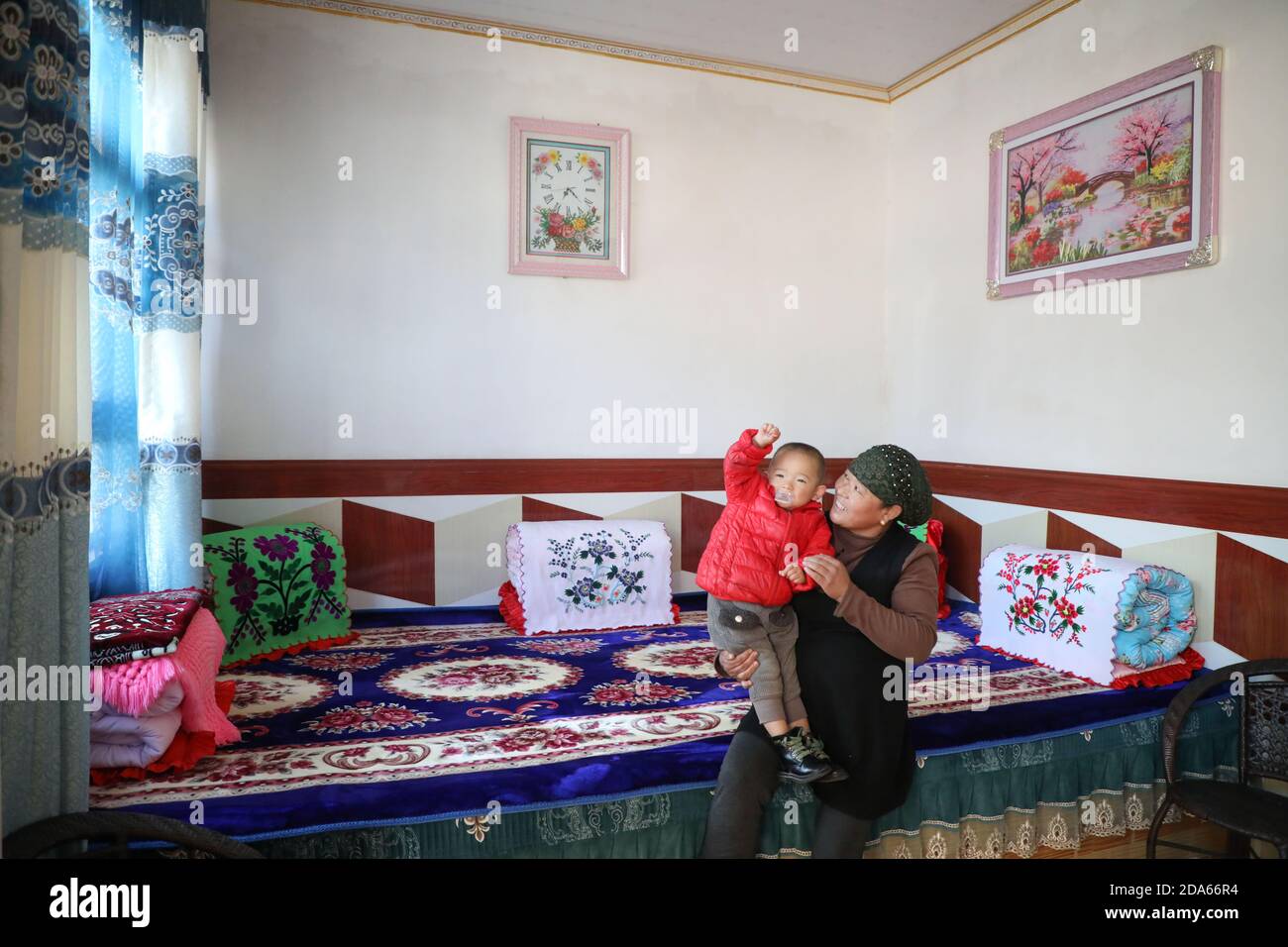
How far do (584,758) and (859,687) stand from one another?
28.4 inches

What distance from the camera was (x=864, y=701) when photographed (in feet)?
6.57

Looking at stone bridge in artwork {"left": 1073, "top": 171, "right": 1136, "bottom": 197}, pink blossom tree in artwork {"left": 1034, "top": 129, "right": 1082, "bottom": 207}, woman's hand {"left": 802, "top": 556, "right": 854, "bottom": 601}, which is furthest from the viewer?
pink blossom tree in artwork {"left": 1034, "top": 129, "right": 1082, "bottom": 207}

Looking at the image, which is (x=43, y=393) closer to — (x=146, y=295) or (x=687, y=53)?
(x=146, y=295)

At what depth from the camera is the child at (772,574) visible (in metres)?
2.04

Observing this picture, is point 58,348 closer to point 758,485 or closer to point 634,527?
point 758,485

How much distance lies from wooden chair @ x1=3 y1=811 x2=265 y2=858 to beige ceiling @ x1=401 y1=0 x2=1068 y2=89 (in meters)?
3.24

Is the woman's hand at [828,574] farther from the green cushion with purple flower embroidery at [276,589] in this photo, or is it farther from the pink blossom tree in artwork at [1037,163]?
the pink blossom tree in artwork at [1037,163]

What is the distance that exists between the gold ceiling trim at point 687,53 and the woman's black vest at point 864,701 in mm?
2715

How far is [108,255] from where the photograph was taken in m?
2.33

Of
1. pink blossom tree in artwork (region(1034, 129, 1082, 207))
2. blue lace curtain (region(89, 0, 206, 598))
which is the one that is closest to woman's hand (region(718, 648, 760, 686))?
blue lace curtain (region(89, 0, 206, 598))

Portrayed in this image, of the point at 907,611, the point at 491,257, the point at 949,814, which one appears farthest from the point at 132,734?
the point at 491,257

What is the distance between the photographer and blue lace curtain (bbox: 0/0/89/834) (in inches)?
52.7

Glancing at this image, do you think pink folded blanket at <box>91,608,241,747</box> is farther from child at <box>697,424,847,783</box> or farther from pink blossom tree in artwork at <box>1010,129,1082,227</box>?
pink blossom tree in artwork at <box>1010,129,1082,227</box>
